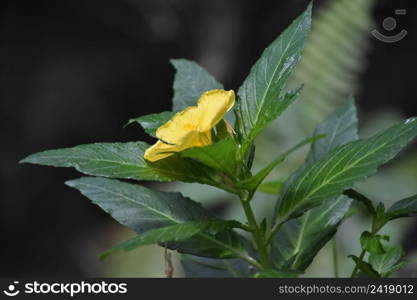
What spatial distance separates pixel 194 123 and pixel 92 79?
2.75 m

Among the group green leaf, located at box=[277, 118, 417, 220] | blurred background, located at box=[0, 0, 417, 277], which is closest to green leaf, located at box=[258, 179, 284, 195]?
green leaf, located at box=[277, 118, 417, 220]

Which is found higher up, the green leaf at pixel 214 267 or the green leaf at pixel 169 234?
the green leaf at pixel 214 267

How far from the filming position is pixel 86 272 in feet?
10.9

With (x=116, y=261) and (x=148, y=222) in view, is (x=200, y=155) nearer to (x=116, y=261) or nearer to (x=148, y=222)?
(x=148, y=222)

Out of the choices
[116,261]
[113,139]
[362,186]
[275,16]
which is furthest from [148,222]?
[275,16]

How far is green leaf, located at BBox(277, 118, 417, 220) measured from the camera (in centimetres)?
73

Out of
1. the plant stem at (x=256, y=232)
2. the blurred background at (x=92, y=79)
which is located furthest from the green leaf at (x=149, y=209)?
the blurred background at (x=92, y=79)

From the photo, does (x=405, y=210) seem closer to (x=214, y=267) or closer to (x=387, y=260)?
(x=387, y=260)

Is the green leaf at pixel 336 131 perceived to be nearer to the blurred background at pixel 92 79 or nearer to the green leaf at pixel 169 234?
the green leaf at pixel 169 234

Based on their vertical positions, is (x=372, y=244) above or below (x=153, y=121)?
below

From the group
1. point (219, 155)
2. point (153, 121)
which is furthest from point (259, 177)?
point (153, 121)

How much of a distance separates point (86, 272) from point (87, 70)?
3.18 feet

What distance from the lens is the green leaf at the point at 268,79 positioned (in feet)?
2.53

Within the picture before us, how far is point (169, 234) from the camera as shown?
0.69 m
